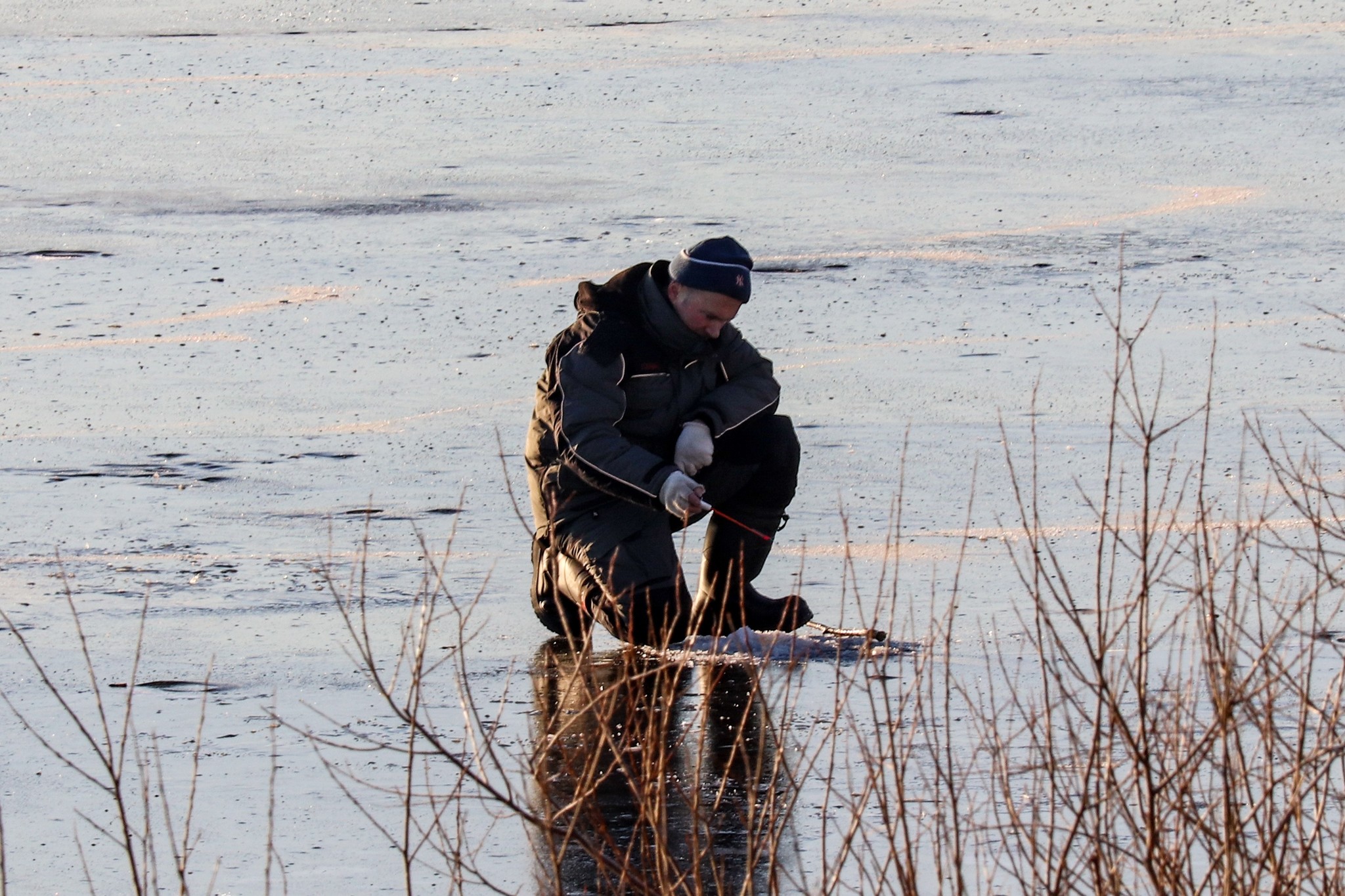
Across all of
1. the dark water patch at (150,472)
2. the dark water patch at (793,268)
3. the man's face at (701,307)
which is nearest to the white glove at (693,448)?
the man's face at (701,307)

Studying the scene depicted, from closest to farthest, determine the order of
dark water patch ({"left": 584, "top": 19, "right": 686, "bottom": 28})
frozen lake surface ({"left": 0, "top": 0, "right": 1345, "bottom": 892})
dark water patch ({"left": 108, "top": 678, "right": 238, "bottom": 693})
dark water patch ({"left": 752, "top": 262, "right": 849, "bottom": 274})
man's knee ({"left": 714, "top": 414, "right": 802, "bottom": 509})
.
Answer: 1. dark water patch ({"left": 108, "top": 678, "right": 238, "bottom": 693})
2. man's knee ({"left": 714, "top": 414, "right": 802, "bottom": 509})
3. frozen lake surface ({"left": 0, "top": 0, "right": 1345, "bottom": 892})
4. dark water patch ({"left": 752, "top": 262, "right": 849, "bottom": 274})
5. dark water patch ({"left": 584, "top": 19, "right": 686, "bottom": 28})

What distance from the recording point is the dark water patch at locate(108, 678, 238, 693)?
5.27 metres

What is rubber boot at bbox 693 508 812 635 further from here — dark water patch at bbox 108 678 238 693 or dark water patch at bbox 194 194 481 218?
dark water patch at bbox 194 194 481 218

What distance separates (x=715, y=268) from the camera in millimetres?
5367

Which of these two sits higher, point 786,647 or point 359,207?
point 359,207

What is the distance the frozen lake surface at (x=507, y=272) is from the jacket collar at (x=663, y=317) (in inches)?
32.7

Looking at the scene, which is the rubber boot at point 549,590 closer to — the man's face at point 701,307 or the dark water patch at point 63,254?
the man's face at point 701,307

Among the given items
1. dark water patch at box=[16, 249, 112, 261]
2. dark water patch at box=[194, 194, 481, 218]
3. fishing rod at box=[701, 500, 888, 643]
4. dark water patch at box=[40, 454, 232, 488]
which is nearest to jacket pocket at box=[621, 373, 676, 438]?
fishing rod at box=[701, 500, 888, 643]

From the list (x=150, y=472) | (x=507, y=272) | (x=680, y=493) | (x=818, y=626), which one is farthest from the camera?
(x=507, y=272)

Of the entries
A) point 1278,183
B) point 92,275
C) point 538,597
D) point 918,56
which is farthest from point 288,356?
point 918,56

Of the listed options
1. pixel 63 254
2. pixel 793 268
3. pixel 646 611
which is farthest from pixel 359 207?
pixel 646 611

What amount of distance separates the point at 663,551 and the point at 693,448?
0.30 meters

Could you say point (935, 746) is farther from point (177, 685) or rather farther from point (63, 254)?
point (63, 254)

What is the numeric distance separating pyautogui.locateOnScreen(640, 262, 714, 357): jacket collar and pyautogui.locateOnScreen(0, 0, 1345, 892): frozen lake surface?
830mm
